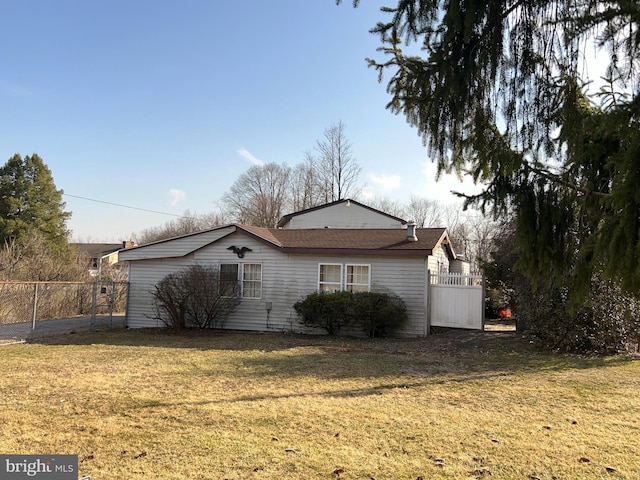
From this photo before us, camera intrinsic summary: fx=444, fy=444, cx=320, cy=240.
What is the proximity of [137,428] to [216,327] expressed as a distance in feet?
33.1

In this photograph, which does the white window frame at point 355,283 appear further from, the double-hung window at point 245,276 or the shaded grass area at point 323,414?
the shaded grass area at point 323,414

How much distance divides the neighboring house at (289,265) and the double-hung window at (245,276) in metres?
0.03

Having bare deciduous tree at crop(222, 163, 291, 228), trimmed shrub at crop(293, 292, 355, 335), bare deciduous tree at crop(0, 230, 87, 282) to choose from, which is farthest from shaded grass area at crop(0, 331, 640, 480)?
bare deciduous tree at crop(222, 163, 291, 228)

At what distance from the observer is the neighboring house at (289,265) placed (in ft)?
44.5

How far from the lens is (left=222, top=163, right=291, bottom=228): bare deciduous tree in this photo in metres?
41.7

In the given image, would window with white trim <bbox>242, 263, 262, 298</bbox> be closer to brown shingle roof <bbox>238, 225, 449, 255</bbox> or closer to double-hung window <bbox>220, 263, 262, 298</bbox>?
double-hung window <bbox>220, 263, 262, 298</bbox>

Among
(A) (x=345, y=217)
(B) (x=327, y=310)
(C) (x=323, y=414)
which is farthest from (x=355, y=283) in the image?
(A) (x=345, y=217)

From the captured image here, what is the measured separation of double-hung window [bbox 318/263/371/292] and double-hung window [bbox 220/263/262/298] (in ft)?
6.91

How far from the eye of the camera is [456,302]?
13828mm

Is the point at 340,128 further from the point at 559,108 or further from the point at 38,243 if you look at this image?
the point at 559,108

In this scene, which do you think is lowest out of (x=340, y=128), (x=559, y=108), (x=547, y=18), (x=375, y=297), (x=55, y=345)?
(x=55, y=345)

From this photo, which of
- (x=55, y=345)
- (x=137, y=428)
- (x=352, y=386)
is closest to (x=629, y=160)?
(x=137, y=428)

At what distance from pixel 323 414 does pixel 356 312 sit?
25.2 feet

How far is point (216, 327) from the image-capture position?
14.8 m
